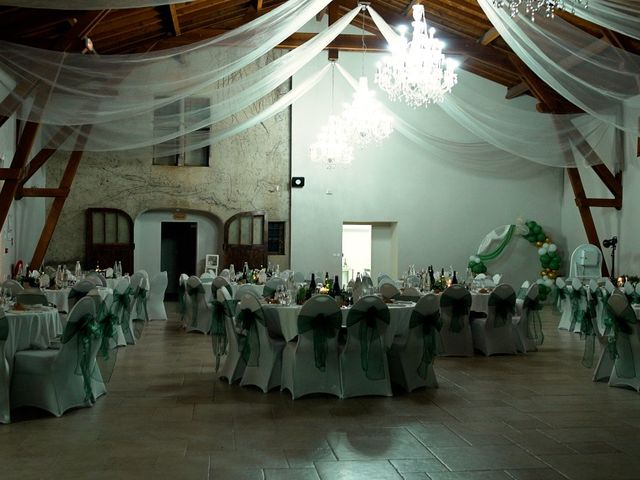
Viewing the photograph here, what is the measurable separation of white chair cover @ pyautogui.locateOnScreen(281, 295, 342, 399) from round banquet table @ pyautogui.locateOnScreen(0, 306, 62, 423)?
1.90m

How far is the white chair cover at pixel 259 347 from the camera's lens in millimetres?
6219

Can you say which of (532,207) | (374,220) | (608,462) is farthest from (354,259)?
(608,462)

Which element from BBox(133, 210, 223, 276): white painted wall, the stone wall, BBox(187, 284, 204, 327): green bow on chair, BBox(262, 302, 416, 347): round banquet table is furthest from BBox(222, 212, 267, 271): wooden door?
BBox(262, 302, 416, 347): round banquet table

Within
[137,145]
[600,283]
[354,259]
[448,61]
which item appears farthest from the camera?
[354,259]

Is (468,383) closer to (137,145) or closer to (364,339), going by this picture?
(364,339)

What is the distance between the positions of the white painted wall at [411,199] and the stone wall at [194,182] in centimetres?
38

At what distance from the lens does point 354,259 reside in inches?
762

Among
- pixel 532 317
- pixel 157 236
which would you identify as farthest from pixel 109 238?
pixel 532 317

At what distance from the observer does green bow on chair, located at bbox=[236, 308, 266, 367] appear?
20.5ft

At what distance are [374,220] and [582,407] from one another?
33.4 ft

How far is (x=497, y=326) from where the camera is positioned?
326 inches

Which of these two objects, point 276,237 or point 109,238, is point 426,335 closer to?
point 276,237

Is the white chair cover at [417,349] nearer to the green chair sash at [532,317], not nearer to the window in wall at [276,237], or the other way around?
the green chair sash at [532,317]

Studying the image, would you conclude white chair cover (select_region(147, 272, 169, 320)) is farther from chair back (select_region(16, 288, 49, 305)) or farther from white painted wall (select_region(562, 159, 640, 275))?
white painted wall (select_region(562, 159, 640, 275))
